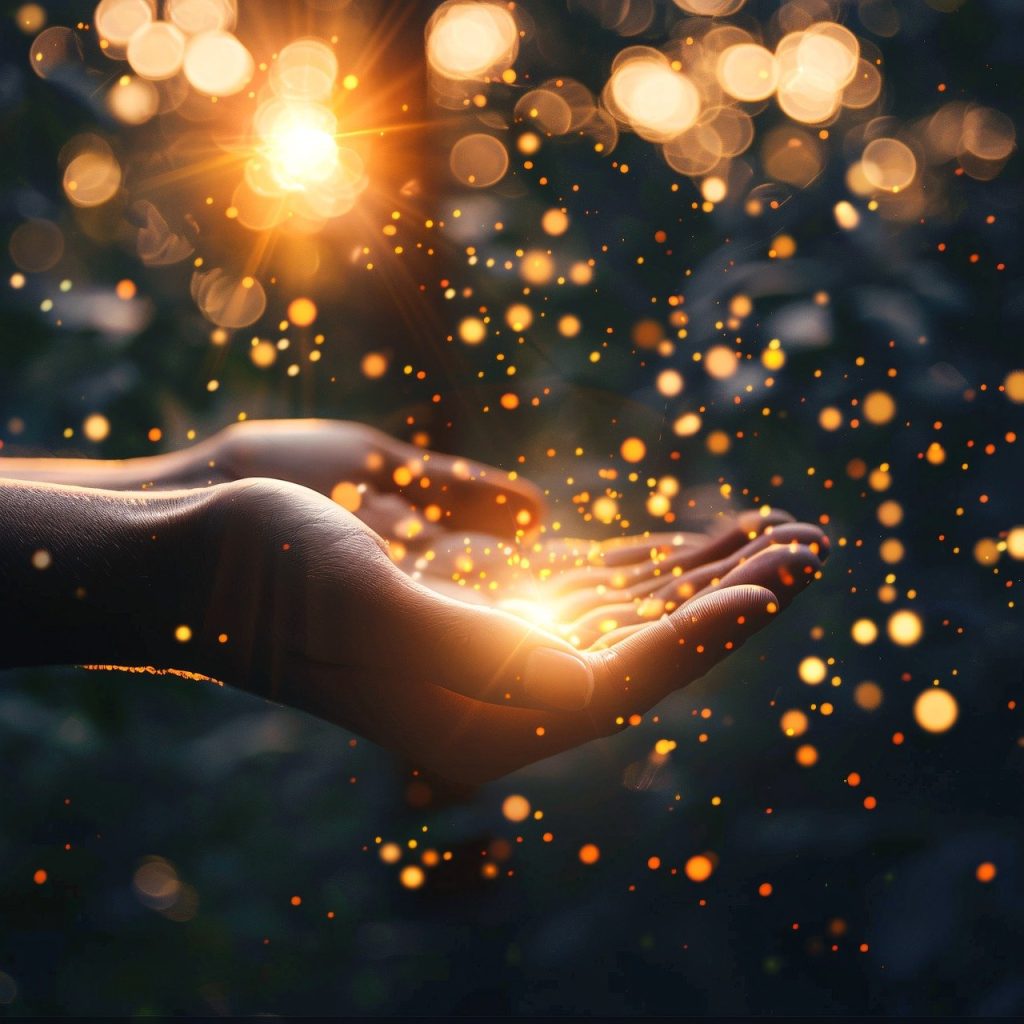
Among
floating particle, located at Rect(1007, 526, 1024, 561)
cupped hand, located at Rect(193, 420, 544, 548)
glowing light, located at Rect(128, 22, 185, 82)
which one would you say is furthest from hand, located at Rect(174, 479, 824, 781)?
glowing light, located at Rect(128, 22, 185, 82)

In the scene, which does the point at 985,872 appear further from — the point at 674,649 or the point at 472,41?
the point at 472,41

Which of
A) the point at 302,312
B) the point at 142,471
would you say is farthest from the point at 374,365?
the point at 142,471

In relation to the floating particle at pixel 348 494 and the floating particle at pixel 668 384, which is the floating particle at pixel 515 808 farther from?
the floating particle at pixel 668 384

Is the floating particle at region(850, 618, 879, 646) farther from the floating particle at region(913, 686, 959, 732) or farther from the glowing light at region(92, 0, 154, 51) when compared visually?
the glowing light at region(92, 0, 154, 51)

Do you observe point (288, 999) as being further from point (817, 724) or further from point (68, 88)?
point (68, 88)

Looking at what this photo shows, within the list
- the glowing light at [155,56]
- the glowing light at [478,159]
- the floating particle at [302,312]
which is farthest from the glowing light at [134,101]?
the glowing light at [478,159]
